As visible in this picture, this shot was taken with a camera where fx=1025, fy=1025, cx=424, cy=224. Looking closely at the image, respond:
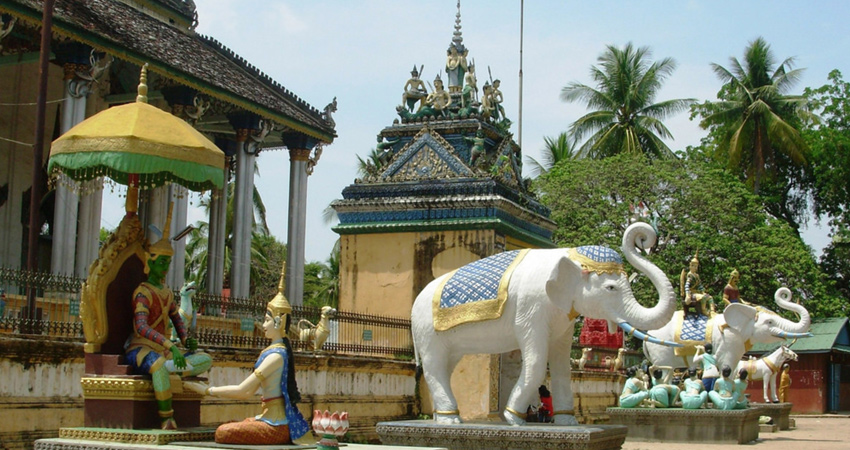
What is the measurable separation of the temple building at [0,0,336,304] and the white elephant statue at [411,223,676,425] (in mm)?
8525

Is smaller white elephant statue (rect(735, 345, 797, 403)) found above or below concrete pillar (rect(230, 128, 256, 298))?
below

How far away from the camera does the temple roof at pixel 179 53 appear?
16734 mm

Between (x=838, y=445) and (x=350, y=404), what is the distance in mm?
7824

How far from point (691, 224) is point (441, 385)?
19604mm

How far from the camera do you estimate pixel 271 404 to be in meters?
7.61

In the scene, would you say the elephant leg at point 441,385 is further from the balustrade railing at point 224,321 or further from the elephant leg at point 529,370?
the balustrade railing at point 224,321

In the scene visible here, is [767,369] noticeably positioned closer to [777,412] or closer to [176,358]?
[777,412]

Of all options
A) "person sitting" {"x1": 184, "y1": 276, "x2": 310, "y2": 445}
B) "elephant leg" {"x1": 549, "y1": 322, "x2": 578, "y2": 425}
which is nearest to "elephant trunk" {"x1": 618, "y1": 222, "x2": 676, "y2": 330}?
"elephant leg" {"x1": 549, "y1": 322, "x2": 578, "y2": 425}

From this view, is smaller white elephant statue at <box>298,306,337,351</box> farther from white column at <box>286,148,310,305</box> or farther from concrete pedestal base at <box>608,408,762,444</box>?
white column at <box>286,148,310,305</box>

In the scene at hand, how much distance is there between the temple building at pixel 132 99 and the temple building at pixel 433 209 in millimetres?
4643

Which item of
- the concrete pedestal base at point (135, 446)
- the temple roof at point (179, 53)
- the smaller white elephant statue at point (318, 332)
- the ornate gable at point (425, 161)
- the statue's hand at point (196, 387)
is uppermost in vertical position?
the temple roof at point (179, 53)

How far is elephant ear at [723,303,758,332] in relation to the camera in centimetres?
1723

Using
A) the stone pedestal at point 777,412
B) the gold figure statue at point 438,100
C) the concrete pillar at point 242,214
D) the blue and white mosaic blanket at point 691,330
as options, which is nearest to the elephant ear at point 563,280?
the gold figure statue at point 438,100

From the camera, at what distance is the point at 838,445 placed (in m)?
16.2
